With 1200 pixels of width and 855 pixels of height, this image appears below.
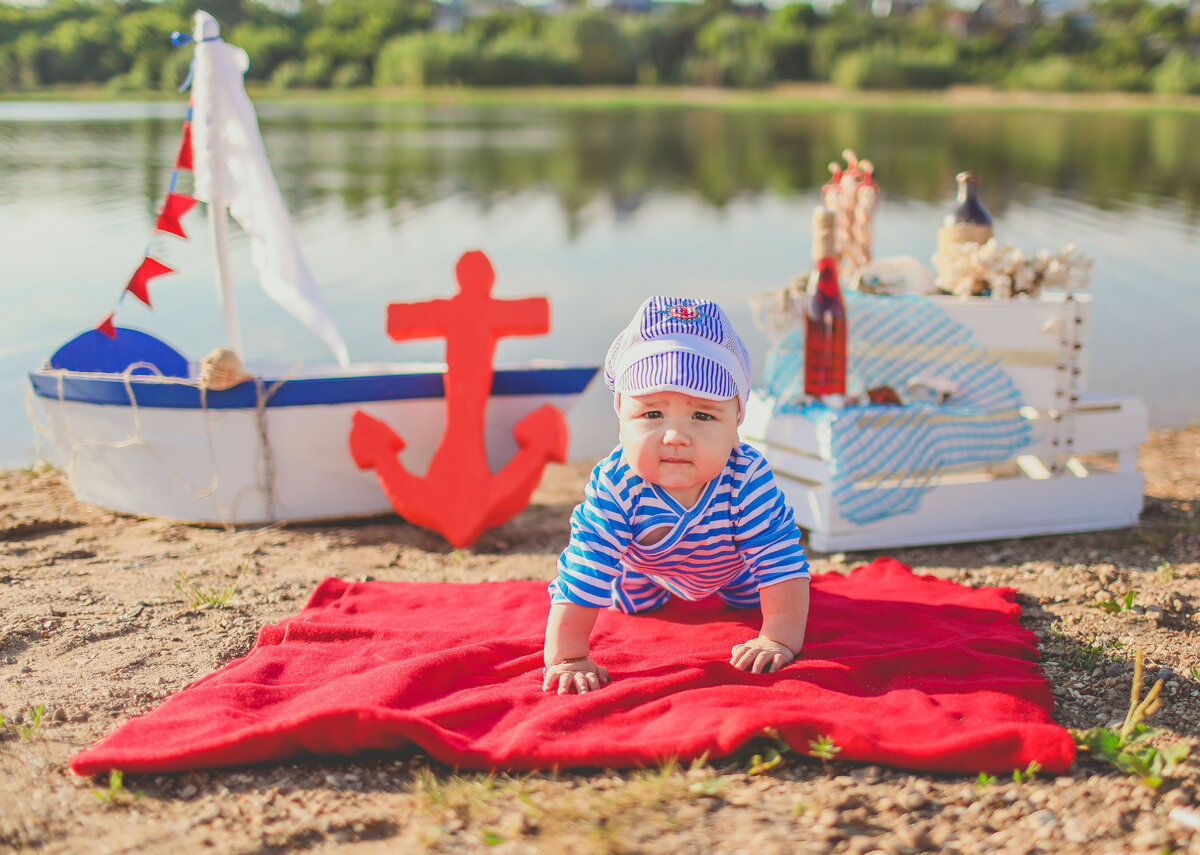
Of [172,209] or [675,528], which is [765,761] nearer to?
[675,528]

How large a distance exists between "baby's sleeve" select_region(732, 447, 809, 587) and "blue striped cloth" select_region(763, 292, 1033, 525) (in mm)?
1268

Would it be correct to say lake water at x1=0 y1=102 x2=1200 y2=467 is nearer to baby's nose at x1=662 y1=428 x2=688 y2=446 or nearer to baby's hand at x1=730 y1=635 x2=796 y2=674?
baby's hand at x1=730 y1=635 x2=796 y2=674

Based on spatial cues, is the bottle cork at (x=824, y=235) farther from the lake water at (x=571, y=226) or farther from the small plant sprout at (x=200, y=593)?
the small plant sprout at (x=200, y=593)

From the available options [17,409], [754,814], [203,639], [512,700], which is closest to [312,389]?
[203,639]

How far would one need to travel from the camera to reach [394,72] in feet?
184

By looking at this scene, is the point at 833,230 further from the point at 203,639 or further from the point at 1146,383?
the point at 1146,383

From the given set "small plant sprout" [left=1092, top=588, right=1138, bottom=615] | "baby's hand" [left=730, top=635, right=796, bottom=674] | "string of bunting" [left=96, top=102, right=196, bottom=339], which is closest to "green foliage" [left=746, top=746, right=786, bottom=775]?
"baby's hand" [left=730, top=635, right=796, bottom=674]

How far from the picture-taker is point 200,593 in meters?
3.72

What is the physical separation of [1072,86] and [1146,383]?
5166 cm

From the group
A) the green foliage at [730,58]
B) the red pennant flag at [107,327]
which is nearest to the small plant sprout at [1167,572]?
the red pennant flag at [107,327]

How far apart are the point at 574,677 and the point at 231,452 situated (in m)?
2.43

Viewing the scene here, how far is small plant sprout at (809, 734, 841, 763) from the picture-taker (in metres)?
2.53

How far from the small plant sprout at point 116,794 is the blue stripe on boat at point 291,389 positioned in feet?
7.63

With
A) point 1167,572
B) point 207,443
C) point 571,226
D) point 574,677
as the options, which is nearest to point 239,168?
point 207,443
